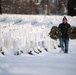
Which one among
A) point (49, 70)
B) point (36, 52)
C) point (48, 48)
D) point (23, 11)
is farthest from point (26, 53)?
point (23, 11)

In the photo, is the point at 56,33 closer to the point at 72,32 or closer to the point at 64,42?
the point at 64,42

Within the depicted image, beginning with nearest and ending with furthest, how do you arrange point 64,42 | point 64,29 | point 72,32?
point 64,29
point 64,42
point 72,32

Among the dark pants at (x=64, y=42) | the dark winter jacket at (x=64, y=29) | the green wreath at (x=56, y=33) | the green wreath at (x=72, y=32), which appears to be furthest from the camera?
the green wreath at (x=72, y=32)

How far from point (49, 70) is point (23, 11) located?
2736 inches

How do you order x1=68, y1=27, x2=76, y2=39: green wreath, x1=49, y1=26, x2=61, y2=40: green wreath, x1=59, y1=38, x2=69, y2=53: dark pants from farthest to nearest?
1. x1=68, y1=27, x2=76, y2=39: green wreath
2. x1=49, y1=26, x2=61, y2=40: green wreath
3. x1=59, y1=38, x2=69, y2=53: dark pants

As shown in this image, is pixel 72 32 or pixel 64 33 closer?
pixel 64 33

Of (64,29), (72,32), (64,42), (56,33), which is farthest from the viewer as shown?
(72,32)

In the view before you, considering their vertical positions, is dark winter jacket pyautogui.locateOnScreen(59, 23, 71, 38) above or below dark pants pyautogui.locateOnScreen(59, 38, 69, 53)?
above

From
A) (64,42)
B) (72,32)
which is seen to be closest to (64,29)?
(64,42)

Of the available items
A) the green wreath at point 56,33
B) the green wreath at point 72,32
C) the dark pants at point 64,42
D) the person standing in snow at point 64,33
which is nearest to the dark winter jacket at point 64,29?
the person standing in snow at point 64,33

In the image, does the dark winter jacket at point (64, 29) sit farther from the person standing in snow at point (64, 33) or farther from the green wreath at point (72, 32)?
the green wreath at point (72, 32)

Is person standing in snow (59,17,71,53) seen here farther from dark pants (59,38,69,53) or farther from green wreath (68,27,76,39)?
green wreath (68,27,76,39)

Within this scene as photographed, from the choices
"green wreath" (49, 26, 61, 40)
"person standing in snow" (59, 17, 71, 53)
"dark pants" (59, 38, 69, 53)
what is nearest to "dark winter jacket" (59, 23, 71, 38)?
"person standing in snow" (59, 17, 71, 53)

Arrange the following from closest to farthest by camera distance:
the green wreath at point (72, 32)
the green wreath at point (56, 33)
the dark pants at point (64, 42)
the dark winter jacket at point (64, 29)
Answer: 1. the dark winter jacket at point (64, 29)
2. the dark pants at point (64, 42)
3. the green wreath at point (56, 33)
4. the green wreath at point (72, 32)
